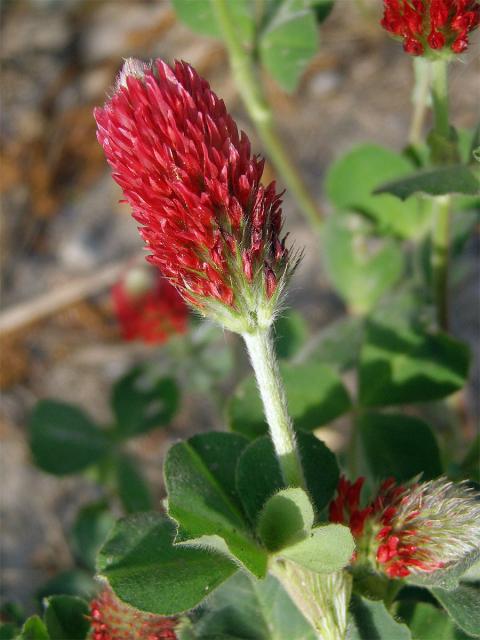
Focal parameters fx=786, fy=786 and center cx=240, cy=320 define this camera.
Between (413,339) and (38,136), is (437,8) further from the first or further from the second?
(38,136)

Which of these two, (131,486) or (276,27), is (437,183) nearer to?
(276,27)

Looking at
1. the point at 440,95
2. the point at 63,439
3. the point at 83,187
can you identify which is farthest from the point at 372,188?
the point at 83,187

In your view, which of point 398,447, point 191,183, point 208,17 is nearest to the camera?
point 191,183

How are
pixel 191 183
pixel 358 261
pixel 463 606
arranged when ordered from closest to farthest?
1. pixel 191 183
2. pixel 463 606
3. pixel 358 261

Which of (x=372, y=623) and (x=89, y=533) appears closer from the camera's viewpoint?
(x=372, y=623)

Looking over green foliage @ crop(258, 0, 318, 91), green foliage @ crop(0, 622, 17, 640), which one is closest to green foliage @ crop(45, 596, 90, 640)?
green foliage @ crop(0, 622, 17, 640)

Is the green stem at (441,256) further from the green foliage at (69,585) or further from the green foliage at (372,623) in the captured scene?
the green foliage at (69,585)

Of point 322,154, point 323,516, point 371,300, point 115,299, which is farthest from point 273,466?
point 322,154
